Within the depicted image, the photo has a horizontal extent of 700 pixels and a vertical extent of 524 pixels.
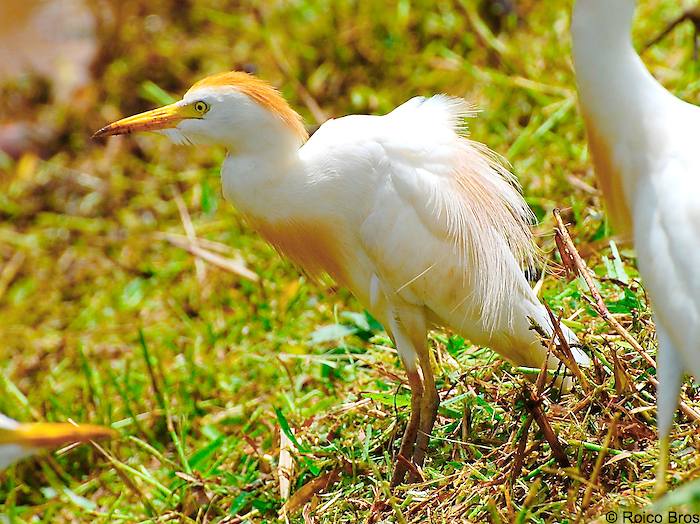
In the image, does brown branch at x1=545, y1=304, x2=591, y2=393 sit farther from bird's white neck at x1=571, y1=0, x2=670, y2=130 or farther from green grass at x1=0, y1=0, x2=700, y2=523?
bird's white neck at x1=571, y1=0, x2=670, y2=130

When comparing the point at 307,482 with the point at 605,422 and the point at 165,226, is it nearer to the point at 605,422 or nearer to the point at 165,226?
the point at 605,422

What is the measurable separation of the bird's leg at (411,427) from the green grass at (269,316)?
0.17ft

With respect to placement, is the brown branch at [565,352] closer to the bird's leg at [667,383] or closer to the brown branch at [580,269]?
the brown branch at [580,269]

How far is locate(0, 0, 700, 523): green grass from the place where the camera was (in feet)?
7.63

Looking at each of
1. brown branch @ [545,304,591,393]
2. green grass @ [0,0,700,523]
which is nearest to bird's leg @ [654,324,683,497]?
green grass @ [0,0,700,523]

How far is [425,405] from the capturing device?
8.07 ft

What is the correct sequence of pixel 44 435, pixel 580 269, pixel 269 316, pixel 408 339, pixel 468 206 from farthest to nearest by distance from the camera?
pixel 269 316, pixel 408 339, pixel 468 206, pixel 580 269, pixel 44 435

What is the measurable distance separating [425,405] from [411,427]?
2.6 inches

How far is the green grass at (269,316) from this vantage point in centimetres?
233

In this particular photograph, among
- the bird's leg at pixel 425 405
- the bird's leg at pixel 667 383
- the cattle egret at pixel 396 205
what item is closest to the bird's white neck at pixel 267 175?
the cattle egret at pixel 396 205

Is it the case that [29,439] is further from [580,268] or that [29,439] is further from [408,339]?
[580,268]

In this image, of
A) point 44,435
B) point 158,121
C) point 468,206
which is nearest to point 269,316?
point 158,121

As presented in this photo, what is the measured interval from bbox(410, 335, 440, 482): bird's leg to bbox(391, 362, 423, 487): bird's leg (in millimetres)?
16

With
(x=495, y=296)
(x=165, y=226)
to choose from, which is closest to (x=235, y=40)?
(x=165, y=226)
